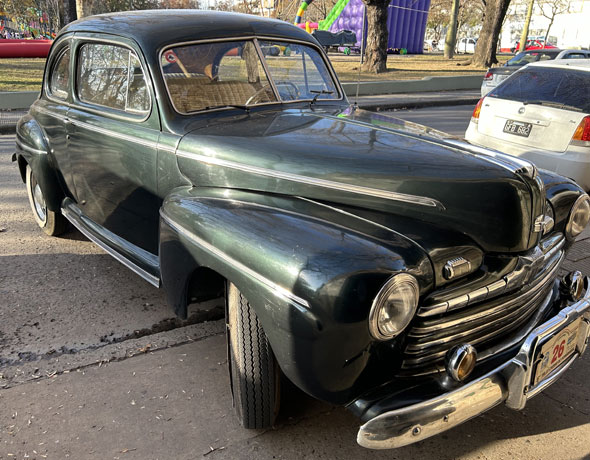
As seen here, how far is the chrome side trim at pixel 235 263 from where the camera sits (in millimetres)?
1923

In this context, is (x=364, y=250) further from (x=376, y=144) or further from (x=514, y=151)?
(x=514, y=151)

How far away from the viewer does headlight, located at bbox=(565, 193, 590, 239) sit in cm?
295

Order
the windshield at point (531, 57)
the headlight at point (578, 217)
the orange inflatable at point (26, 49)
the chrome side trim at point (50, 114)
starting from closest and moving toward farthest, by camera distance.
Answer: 1. the headlight at point (578, 217)
2. the chrome side trim at point (50, 114)
3. the windshield at point (531, 57)
4. the orange inflatable at point (26, 49)

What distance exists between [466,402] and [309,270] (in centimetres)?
77

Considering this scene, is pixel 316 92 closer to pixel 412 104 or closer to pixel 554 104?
pixel 554 104

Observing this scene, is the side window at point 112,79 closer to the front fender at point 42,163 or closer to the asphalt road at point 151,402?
the front fender at point 42,163

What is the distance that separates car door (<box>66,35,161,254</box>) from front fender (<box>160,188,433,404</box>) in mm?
832

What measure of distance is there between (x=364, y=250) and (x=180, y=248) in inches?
36.2

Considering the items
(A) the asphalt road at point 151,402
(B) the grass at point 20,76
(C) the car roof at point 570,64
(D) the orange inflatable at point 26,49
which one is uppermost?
(C) the car roof at point 570,64

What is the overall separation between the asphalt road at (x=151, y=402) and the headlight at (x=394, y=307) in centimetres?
75

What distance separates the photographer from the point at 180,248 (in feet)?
8.20

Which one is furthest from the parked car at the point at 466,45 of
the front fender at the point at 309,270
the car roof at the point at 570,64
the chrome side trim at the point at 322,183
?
the front fender at the point at 309,270

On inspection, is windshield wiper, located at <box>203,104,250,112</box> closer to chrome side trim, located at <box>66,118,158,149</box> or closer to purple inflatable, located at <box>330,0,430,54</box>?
chrome side trim, located at <box>66,118,158,149</box>

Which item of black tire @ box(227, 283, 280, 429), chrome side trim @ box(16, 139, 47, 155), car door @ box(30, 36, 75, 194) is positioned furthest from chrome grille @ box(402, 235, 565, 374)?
chrome side trim @ box(16, 139, 47, 155)
